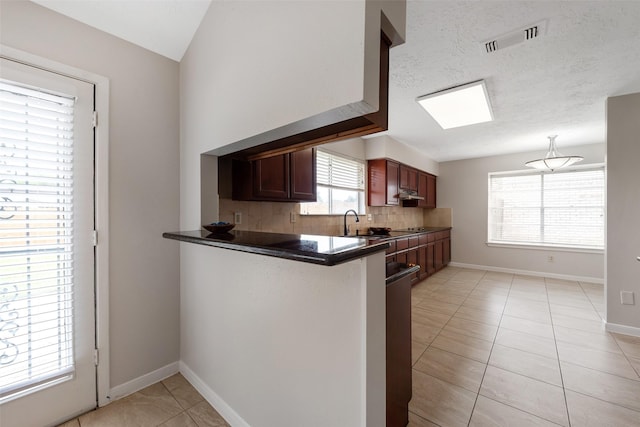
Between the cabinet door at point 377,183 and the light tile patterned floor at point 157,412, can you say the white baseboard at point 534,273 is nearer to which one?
the cabinet door at point 377,183

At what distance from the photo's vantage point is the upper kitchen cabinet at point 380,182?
173 inches

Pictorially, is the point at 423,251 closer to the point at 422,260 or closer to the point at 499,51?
the point at 422,260

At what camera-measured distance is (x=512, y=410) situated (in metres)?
1.71

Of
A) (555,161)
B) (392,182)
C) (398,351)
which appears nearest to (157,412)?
(398,351)

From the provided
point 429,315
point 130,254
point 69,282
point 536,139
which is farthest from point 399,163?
point 69,282

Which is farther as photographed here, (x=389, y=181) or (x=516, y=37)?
(x=389, y=181)

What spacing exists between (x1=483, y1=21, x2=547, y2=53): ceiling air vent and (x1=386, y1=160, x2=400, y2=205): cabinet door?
2.58 m

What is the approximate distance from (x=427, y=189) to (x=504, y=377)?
14.7 feet

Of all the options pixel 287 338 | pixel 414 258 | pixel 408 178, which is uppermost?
pixel 408 178

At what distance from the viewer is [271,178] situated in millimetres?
2240

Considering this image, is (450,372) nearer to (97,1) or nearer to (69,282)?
(69,282)

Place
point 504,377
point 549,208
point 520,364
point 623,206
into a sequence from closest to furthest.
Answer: point 504,377 < point 520,364 < point 623,206 < point 549,208

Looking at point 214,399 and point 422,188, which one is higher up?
point 422,188

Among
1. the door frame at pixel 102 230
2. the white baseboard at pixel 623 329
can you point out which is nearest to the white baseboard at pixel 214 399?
the door frame at pixel 102 230
